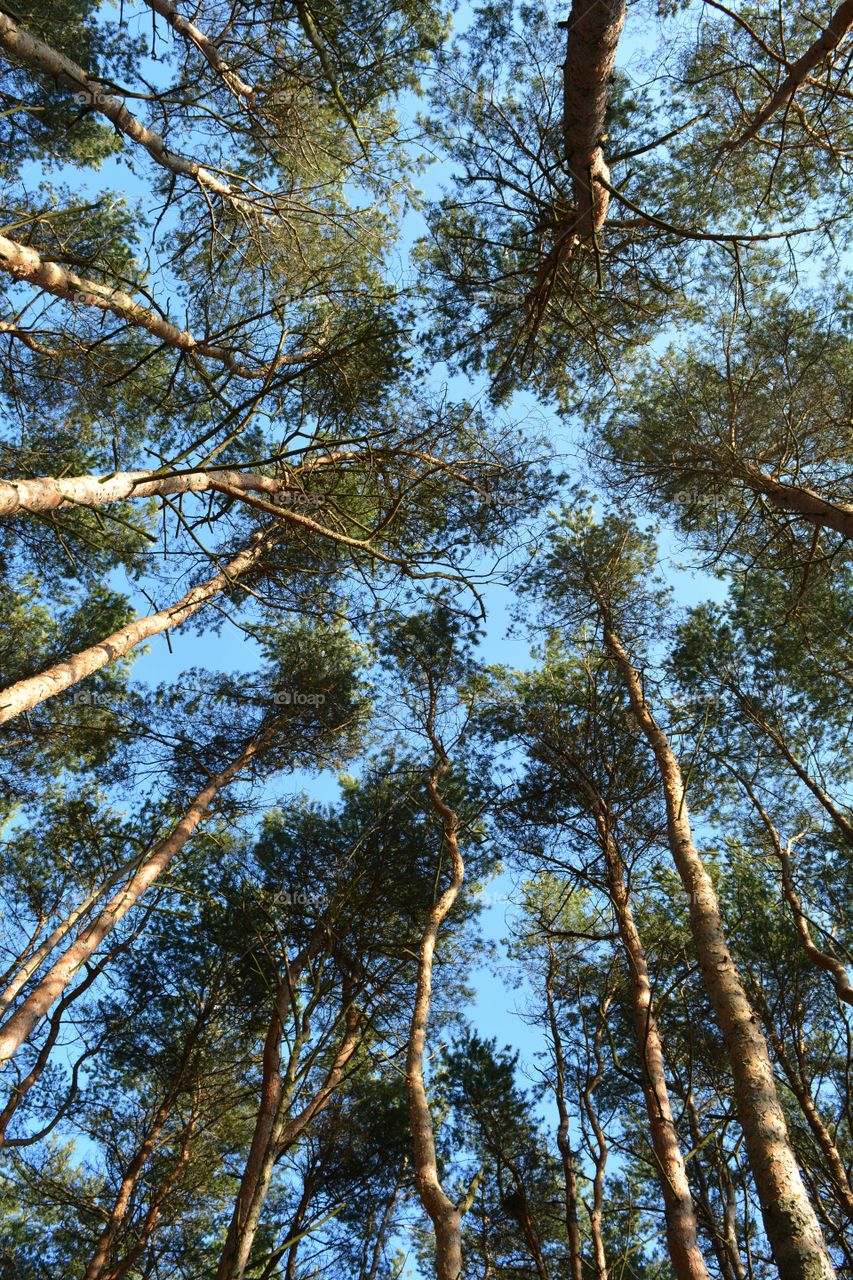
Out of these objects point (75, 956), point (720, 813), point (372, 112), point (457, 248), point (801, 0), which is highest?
point (372, 112)

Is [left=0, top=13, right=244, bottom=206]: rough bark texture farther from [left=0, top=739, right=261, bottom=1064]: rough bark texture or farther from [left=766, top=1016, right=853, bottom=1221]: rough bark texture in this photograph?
[left=766, top=1016, right=853, bottom=1221]: rough bark texture

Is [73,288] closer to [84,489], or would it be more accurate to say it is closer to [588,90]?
[84,489]

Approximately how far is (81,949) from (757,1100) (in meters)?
5.53

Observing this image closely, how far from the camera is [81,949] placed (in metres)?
6.78

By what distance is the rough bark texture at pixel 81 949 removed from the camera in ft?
19.8

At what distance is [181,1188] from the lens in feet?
27.9

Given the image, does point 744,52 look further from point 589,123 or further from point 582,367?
point 589,123

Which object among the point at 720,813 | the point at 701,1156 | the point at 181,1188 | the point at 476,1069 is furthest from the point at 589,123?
the point at 181,1188

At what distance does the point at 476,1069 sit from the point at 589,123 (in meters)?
9.22

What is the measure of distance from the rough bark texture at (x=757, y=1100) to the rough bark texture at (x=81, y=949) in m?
3.90

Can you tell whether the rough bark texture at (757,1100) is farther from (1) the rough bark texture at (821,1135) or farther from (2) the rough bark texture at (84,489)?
(2) the rough bark texture at (84,489)

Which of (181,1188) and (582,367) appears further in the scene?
(181,1188)

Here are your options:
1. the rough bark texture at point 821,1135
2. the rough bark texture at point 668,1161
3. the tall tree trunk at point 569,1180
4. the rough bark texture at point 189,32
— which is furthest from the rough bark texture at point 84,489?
the rough bark texture at point 821,1135

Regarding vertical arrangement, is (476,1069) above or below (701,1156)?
above
